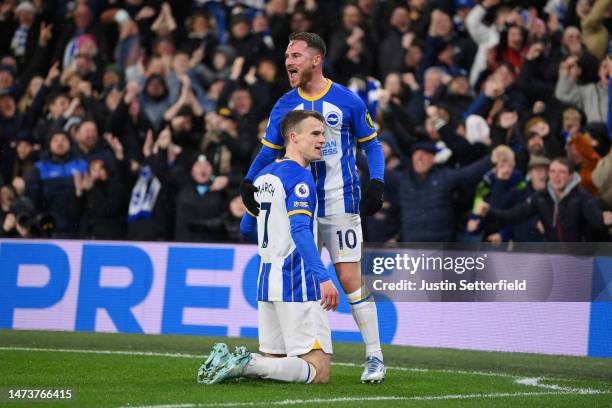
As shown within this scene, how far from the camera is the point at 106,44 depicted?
17766mm

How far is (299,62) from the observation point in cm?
817

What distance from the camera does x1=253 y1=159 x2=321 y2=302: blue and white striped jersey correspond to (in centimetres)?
734

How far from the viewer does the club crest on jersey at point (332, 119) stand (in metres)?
8.17

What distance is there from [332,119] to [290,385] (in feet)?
6.41

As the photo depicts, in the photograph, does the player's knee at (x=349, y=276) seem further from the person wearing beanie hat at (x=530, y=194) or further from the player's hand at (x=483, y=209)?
the person wearing beanie hat at (x=530, y=194)

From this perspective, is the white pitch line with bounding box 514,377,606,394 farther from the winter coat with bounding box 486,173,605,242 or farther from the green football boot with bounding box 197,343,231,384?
the winter coat with bounding box 486,173,605,242

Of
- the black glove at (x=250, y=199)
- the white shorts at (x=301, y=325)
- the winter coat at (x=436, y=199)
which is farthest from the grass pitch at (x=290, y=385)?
the winter coat at (x=436, y=199)

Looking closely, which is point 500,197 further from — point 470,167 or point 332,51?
point 332,51

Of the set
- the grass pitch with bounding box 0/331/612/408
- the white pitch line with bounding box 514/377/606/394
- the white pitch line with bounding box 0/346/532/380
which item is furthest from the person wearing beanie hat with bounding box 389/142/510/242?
the white pitch line with bounding box 514/377/606/394

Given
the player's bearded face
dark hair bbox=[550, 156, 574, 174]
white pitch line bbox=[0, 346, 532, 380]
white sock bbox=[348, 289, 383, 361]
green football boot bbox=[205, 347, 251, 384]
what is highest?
the player's bearded face

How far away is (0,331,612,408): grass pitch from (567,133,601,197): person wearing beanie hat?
2.73m

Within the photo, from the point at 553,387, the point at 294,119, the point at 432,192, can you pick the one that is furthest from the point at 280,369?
the point at 432,192

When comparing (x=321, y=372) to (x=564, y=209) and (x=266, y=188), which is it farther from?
(x=564, y=209)

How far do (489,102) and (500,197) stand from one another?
140 cm
